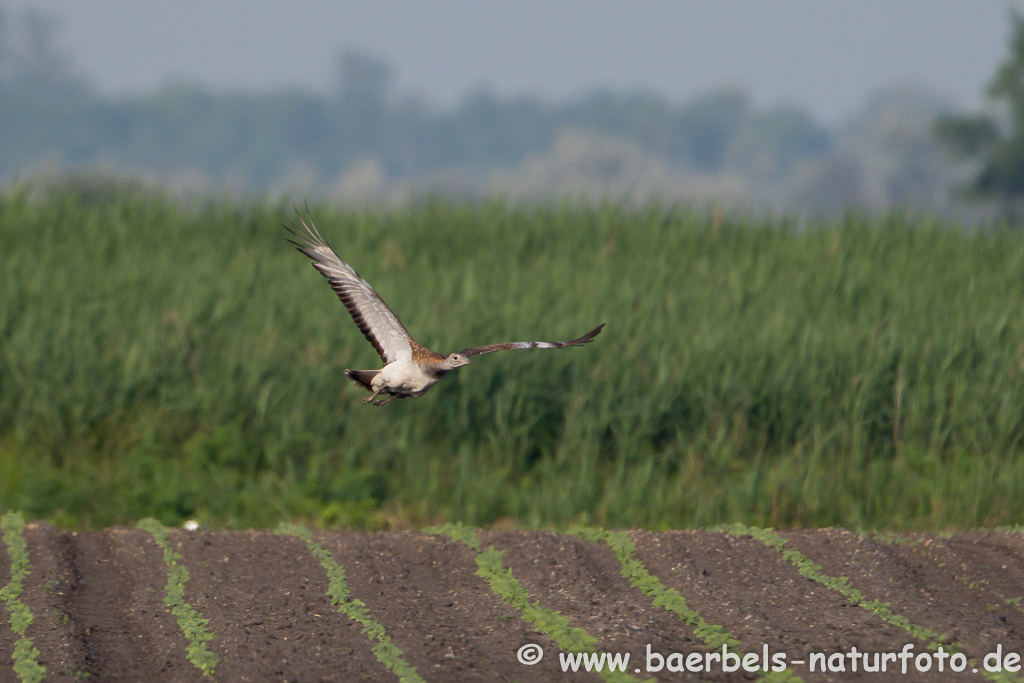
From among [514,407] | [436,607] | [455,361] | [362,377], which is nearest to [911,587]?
[436,607]

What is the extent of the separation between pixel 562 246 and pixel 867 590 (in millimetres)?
6659

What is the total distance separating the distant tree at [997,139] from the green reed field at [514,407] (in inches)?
1202

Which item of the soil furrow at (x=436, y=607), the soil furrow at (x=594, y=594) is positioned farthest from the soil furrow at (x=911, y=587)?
the soil furrow at (x=436, y=607)

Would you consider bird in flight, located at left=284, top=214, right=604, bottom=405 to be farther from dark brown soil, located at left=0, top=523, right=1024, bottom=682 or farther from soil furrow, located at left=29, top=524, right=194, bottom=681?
soil furrow, located at left=29, top=524, right=194, bottom=681

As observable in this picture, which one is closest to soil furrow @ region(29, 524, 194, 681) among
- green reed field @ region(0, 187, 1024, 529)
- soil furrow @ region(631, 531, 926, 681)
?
green reed field @ region(0, 187, 1024, 529)

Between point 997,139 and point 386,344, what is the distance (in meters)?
39.5

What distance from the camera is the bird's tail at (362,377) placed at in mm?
2521

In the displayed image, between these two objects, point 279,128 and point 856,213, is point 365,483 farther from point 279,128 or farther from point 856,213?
point 279,128

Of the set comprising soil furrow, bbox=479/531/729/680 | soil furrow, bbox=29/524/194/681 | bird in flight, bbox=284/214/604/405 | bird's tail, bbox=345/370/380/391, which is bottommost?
soil furrow, bbox=29/524/194/681

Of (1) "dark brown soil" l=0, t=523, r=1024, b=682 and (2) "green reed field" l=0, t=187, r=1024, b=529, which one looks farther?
(2) "green reed field" l=0, t=187, r=1024, b=529

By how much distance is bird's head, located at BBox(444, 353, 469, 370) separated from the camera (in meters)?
2.20

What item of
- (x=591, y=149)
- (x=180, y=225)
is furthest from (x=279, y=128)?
(x=180, y=225)

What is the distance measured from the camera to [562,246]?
38.0ft

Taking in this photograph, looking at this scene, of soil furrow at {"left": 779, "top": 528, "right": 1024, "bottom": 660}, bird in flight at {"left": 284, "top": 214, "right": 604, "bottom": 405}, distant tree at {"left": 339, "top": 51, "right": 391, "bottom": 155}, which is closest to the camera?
bird in flight at {"left": 284, "top": 214, "right": 604, "bottom": 405}
